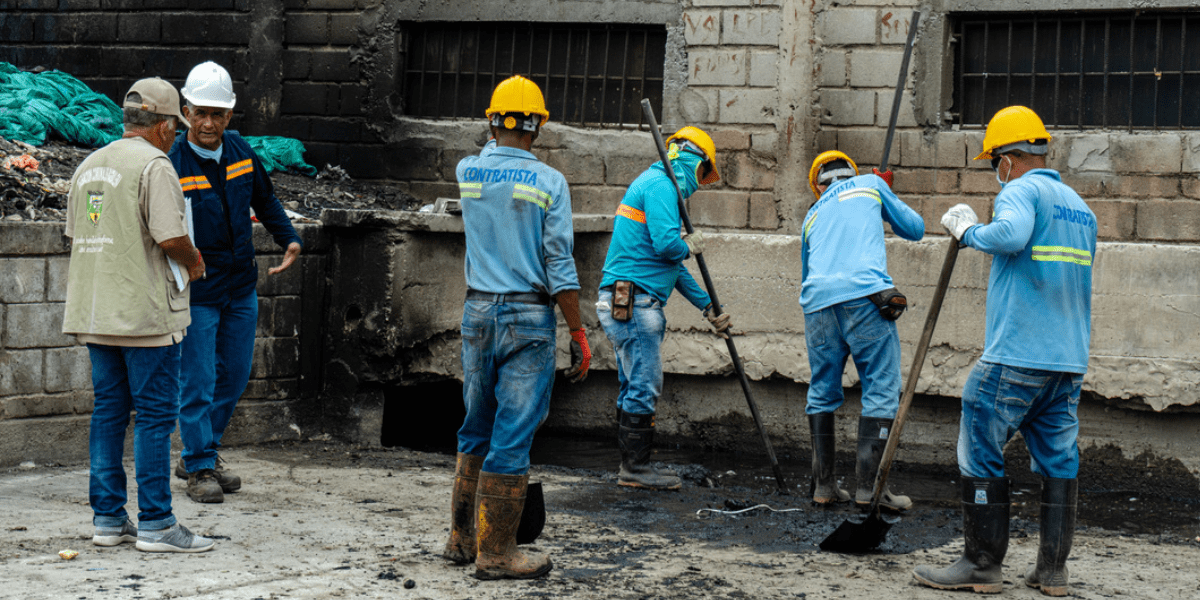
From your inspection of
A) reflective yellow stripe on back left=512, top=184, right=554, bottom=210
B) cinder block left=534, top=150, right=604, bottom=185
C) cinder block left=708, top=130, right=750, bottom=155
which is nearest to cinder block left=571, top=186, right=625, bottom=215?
cinder block left=534, top=150, right=604, bottom=185

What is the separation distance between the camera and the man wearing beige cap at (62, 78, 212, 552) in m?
4.25

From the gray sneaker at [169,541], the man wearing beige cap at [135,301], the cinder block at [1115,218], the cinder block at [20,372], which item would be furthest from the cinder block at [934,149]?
the cinder block at [20,372]

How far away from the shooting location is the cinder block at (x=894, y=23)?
7.49 meters

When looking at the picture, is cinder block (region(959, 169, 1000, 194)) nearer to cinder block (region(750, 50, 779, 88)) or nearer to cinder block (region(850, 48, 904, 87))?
cinder block (region(850, 48, 904, 87))

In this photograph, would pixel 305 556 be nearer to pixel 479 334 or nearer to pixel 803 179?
pixel 479 334

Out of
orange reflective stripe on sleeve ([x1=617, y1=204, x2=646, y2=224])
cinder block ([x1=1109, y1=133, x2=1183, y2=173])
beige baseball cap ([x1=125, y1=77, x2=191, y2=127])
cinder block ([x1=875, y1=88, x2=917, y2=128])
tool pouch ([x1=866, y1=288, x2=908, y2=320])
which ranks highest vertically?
cinder block ([x1=875, y1=88, x2=917, y2=128])

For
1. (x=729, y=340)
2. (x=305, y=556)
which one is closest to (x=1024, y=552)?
(x=729, y=340)

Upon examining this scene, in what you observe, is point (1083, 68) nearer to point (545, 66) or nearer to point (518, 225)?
point (545, 66)

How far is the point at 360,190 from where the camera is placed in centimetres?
852

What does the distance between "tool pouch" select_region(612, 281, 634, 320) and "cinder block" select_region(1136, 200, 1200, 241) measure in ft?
10.9

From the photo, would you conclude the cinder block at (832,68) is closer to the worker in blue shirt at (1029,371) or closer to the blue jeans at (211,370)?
the worker in blue shirt at (1029,371)

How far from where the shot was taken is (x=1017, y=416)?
4.23 meters

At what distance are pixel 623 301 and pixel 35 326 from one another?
10.1 ft

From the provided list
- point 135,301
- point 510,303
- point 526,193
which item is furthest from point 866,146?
point 135,301
